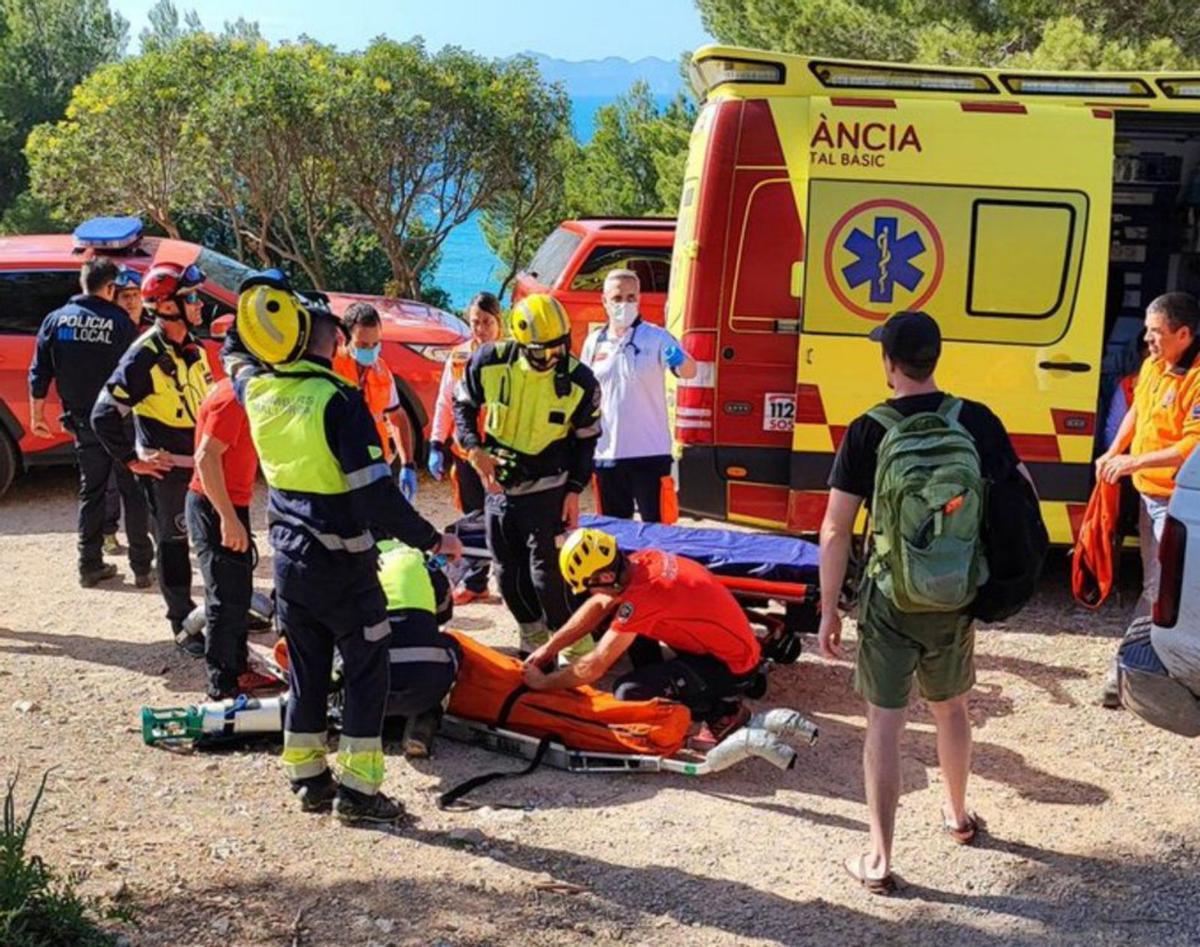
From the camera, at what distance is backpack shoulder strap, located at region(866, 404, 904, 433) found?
3770 millimetres

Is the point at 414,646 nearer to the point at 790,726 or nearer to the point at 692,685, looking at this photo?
the point at 692,685

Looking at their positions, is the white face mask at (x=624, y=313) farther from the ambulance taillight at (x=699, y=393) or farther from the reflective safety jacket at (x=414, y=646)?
the reflective safety jacket at (x=414, y=646)

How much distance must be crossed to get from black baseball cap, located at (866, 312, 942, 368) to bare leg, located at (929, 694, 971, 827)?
3.41 feet

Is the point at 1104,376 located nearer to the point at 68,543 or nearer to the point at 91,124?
the point at 68,543

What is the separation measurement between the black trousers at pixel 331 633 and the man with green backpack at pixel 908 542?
58.0 inches

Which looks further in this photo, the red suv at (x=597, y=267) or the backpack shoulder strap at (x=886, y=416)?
the red suv at (x=597, y=267)

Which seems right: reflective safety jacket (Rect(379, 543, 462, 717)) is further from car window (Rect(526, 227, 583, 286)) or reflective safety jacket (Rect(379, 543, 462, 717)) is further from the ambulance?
car window (Rect(526, 227, 583, 286))

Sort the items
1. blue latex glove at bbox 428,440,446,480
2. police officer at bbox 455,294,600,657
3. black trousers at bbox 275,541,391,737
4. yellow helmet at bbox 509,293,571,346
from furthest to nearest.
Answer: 1. blue latex glove at bbox 428,440,446,480
2. police officer at bbox 455,294,600,657
3. yellow helmet at bbox 509,293,571,346
4. black trousers at bbox 275,541,391,737

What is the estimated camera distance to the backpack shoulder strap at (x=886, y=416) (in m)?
3.77

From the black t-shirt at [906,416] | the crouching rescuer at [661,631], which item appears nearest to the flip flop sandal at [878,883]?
the crouching rescuer at [661,631]

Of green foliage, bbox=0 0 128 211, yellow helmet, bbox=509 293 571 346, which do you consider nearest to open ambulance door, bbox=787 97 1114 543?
yellow helmet, bbox=509 293 571 346

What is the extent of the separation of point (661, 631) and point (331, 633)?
128cm

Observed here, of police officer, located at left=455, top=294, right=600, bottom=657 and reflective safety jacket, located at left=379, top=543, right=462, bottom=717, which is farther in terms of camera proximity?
police officer, located at left=455, top=294, right=600, bottom=657

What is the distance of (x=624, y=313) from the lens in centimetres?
662
